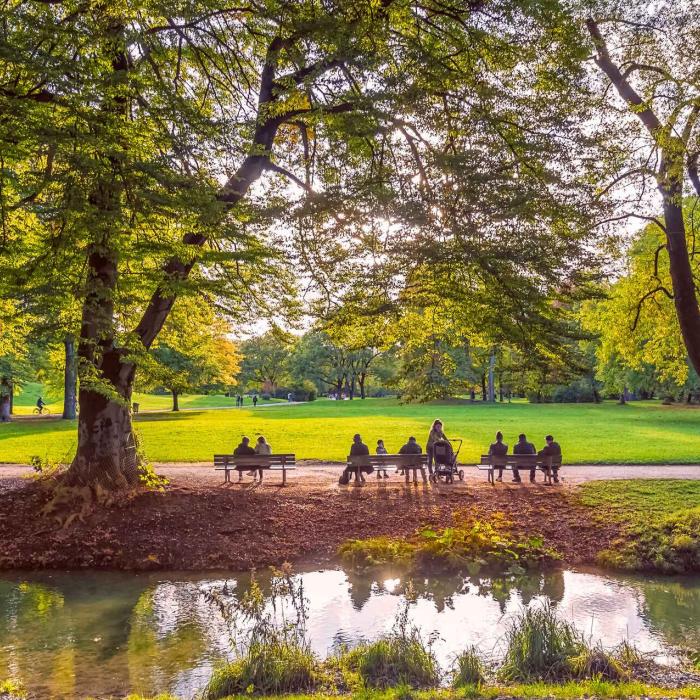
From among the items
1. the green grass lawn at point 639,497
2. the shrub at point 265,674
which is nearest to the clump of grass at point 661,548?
the green grass lawn at point 639,497

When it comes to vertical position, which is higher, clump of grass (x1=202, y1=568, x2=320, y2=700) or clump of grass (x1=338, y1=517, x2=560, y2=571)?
clump of grass (x1=202, y1=568, x2=320, y2=700)

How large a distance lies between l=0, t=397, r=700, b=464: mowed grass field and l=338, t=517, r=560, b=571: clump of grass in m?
6.76

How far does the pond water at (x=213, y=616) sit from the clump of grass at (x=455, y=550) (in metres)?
0.52

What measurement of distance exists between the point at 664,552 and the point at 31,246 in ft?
45.3

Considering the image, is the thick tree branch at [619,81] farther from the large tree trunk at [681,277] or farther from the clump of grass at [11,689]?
the clump of grass at [11,689]

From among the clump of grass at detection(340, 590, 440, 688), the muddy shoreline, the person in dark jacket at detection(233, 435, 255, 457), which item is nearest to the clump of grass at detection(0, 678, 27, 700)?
the clump of grass at detection(340, 590, 440, 688)

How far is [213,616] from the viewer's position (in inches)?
348

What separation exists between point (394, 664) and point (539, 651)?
5.36 ft

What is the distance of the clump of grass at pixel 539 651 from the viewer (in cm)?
659

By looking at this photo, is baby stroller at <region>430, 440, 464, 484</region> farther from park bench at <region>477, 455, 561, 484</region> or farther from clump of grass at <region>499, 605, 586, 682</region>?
clump of grass at <region>499, 605, 586, 682</region>

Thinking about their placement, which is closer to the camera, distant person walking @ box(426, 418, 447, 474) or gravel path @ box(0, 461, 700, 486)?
distant person walking @ box(426, 418, 447, 474)

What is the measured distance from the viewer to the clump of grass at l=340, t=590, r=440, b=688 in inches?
253

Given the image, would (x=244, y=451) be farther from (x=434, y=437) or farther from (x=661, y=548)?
(x=661, y=548)

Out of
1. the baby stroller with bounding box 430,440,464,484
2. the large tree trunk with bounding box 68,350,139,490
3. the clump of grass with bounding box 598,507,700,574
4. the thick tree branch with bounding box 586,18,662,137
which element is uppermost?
the thick tree branch with bounding box 586,18,662,137
